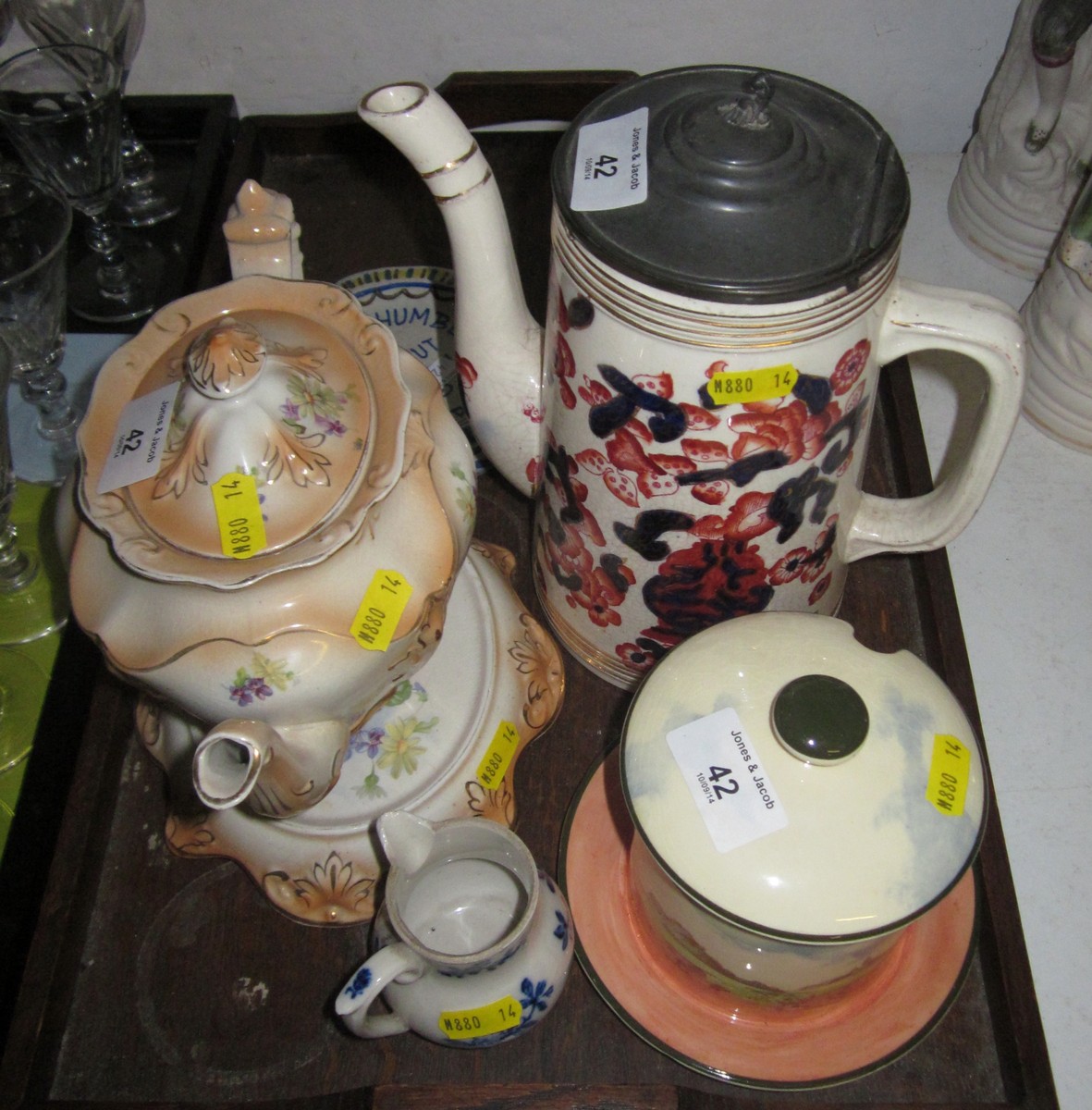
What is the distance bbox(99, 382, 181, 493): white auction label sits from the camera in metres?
0.59

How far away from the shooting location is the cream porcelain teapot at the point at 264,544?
0.57 meters

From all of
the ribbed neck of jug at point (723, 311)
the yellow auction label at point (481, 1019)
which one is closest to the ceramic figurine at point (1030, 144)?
the ribbed neck of jug at point (723, 311)

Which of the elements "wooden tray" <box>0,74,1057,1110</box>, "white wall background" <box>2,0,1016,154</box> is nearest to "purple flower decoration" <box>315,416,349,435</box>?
"wooden tray" <box>0,74,1057,1110</box>

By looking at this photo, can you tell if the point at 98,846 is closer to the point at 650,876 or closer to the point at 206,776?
the point at 206,776

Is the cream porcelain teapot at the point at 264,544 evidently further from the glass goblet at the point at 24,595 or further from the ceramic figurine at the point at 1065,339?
the ceramic figurine at the point at 1065,339

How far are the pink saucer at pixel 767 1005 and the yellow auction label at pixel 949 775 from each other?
16 cm

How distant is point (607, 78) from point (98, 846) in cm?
91

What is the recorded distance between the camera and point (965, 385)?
3.68 ft

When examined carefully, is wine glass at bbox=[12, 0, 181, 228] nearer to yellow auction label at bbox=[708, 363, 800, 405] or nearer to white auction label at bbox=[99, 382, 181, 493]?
white auction label at bbox=[99, 382, 181, 493]

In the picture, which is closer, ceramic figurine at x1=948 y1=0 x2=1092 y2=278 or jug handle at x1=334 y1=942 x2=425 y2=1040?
jug handle at x1=334 y1=942 x2=425 y2=1040

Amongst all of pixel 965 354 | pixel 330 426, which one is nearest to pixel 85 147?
pixel 330 426

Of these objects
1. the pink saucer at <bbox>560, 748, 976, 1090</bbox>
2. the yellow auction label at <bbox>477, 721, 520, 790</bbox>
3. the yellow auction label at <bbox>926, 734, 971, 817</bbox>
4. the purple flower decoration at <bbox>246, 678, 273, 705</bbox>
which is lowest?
the pink saucer at <bbox>560, 748, 976, 1090</bbox>

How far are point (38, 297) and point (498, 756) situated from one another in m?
0.57

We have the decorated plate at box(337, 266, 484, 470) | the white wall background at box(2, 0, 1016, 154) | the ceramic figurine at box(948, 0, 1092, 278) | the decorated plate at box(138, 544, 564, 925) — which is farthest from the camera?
the white wall background at box(2, 0, 1016, 154)
